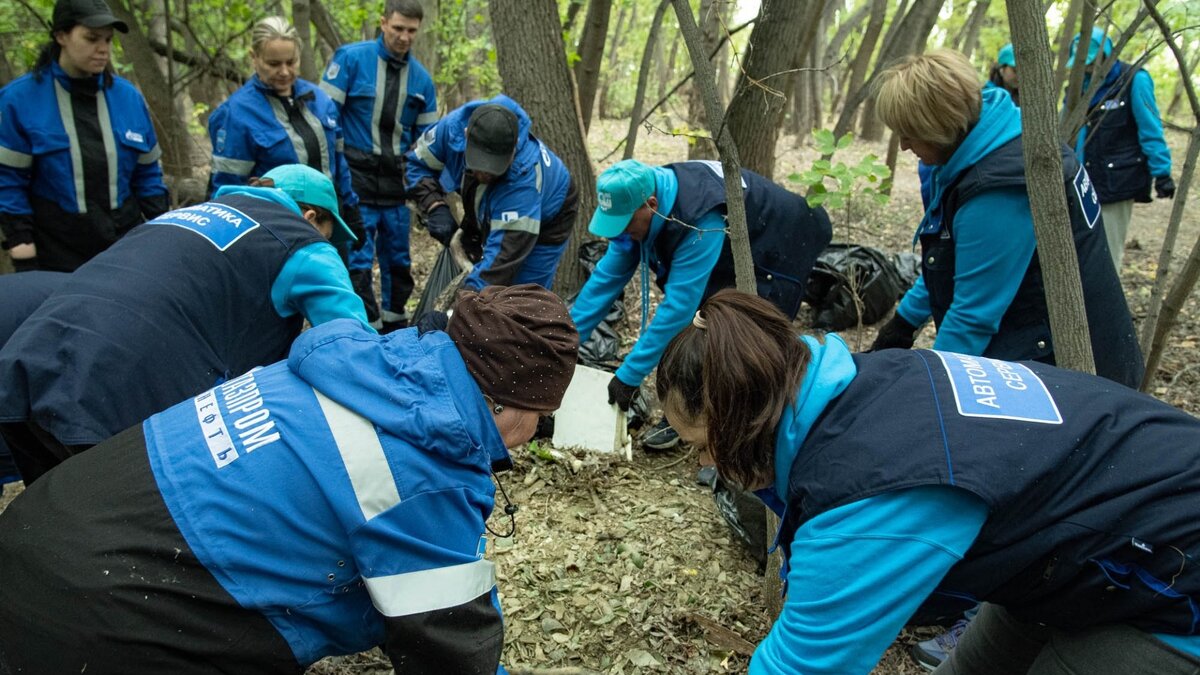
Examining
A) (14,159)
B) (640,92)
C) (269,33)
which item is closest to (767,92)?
(640,92)

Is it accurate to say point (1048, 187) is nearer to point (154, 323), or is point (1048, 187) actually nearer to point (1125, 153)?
point (154, 323)

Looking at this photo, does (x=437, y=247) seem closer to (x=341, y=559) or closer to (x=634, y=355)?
(x=634, y=355)

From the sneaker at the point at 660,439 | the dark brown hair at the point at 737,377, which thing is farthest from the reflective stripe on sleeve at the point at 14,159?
the dark brown hair at the point at 737,377

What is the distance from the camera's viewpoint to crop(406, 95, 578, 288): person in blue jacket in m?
3.79

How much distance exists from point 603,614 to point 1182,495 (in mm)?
1872

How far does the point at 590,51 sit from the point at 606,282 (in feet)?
10.8

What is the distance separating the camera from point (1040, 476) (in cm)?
130

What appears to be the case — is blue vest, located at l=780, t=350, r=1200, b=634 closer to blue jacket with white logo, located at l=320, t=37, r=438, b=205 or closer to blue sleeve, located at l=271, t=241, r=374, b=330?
blue sleeve, located at l=271, t=241, r=374, b=330

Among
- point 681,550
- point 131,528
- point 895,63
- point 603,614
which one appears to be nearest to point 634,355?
point 681,550

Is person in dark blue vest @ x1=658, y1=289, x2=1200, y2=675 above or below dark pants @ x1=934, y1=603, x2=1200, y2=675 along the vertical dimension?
above

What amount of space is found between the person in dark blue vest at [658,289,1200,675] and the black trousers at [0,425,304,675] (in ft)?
3.09

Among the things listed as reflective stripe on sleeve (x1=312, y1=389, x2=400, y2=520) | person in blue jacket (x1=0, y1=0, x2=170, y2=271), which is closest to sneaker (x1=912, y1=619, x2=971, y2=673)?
reflective stripe on sleeve (x1=312, y1=389, x2=400, y2=520)

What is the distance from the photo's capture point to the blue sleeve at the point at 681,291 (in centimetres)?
324

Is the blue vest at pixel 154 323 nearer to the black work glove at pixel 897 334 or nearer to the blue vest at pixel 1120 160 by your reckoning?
the black work glove at pixel 897 334
